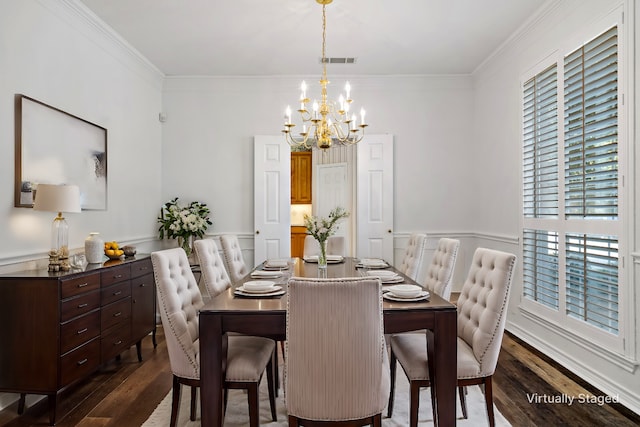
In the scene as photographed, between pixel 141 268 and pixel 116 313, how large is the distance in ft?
1.81

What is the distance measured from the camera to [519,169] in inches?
171

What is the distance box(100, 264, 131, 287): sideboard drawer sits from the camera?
124 inches

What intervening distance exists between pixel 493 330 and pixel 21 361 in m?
2.69

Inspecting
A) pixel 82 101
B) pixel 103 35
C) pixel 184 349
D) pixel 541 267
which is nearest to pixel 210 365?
pixel 184 349

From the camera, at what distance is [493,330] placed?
6.99 ft

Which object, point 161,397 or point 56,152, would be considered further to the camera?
point 56,152

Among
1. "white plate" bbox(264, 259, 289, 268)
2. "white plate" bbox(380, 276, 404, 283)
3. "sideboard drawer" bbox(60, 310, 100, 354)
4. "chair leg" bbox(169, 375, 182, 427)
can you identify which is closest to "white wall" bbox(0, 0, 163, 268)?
"sideboard drawer" bbox(60, 310, 100, 354)

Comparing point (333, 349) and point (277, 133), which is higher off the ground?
point (277, 133)

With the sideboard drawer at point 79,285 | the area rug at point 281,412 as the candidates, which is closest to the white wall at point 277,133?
the sideboard drawer at point 79,285

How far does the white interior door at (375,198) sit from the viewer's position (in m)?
5.63

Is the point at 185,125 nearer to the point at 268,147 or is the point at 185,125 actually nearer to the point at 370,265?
the point at 268,147

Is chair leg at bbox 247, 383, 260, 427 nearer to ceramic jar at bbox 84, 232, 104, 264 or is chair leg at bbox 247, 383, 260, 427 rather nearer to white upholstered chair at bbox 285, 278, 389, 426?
white upholstered chair at bbox 285, 278, 389, 426

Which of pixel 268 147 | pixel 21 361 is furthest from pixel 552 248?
pixel 21 361

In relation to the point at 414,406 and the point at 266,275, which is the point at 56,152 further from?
the point at 414,406
